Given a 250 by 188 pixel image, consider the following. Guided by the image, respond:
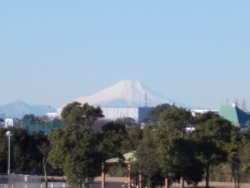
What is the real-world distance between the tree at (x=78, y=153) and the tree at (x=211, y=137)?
18.4ft

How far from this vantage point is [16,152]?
1818 inches

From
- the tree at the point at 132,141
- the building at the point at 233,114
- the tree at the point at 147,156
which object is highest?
the building at the point at 233,114

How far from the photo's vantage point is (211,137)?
108 feet

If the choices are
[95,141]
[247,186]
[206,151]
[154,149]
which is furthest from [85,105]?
[247,186]

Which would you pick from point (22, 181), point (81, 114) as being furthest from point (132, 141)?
point (22, 181)

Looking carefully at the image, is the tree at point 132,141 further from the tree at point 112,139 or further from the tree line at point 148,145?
the tree at point 112,139

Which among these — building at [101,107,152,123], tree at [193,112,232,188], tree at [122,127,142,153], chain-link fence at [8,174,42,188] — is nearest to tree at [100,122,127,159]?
tree at [122,127,142,153]

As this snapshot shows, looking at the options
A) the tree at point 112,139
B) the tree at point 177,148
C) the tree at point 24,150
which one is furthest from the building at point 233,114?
the tree at point 112,139

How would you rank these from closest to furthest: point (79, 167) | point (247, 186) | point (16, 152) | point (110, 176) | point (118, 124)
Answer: point (79, 167)
point (118, 124)
point (247, 186)
point (16, 152)
point (110, 176)

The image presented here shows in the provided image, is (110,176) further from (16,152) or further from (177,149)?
(177,149)

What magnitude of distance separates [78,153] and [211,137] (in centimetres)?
829

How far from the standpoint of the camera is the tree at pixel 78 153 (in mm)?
28500

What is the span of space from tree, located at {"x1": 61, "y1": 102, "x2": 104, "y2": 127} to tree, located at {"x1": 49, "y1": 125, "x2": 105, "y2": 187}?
43cm

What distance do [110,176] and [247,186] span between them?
16291 mm
